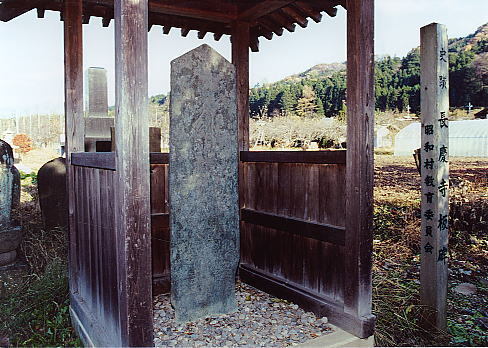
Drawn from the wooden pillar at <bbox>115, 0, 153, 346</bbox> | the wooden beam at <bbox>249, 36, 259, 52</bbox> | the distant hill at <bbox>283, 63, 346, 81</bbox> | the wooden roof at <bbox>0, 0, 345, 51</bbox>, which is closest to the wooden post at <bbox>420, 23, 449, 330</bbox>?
the wooden roof at <bbox>0, 0, 345, 51</bbox>

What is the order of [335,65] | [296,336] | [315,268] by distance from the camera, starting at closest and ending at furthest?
1. [296,336]
2. [315,268]
3. [335,65]

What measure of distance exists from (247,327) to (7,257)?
11.1 ft

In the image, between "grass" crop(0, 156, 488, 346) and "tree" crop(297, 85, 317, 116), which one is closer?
"grass" crop(0, 156, 488, 346)

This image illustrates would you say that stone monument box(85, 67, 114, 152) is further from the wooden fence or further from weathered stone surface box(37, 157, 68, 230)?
the wooden fence

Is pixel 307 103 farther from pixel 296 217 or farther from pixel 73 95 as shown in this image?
pixel 73 95

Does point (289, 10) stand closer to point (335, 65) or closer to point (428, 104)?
point (428, 104)

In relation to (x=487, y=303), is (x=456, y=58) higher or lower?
higher

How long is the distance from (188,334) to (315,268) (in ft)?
3.98

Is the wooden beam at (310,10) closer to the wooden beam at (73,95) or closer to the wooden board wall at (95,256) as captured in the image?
the wooden beam at (73,95)

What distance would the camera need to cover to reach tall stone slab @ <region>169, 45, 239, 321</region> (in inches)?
131

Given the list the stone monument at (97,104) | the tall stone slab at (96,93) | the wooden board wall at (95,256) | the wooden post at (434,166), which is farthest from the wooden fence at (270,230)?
the tall stone slab at (96,93)

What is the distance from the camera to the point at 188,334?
322 centimetres

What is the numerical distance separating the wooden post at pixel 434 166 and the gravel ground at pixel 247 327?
3.99ft

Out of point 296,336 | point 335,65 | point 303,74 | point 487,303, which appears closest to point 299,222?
point 296,336
